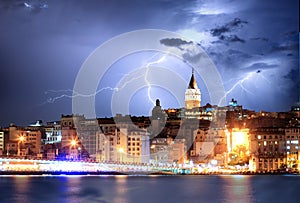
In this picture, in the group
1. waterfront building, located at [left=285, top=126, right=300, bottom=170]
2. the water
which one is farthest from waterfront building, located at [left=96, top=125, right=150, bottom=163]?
the water

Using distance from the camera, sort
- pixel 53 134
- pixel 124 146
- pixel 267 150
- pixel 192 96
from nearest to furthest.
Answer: pixel 267 150 → pixel 124 146 → pixel 53 134 → pixel 192 96

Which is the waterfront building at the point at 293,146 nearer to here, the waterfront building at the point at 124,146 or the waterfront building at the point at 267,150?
the waterfront building at the point at 267,150

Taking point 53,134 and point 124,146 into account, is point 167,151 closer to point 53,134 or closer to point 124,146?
point 124,146

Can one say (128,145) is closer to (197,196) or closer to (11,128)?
(11,128)

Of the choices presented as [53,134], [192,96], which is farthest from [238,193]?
[192,96]

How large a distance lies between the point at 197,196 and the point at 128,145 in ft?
100

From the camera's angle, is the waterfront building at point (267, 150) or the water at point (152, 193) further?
the waterfront building at point (267, 150)

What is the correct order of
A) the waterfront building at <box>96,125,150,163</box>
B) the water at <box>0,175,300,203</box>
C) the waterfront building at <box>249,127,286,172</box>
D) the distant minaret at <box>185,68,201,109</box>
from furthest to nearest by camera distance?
the distant minaret at <box>185,68,201,109</box>
the waterfront building at <box>96,125,150,163</box>
the waterfront building at <box>249,127,286,172</box>
the water at <box>0,175,300,203</box>

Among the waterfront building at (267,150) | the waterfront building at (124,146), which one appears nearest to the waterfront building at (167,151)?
the waterfront building at (124,146)

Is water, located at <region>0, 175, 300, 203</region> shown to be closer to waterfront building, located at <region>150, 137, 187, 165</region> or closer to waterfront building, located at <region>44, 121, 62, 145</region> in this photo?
A: waterfront building, located at <region>150, 137, 187, 165</region>

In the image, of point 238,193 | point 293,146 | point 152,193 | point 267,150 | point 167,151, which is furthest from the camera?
point 167,151

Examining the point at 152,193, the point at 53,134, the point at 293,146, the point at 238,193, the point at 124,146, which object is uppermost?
the point at 53,134

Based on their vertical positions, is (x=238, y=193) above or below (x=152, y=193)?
below

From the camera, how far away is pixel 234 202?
39.2m
